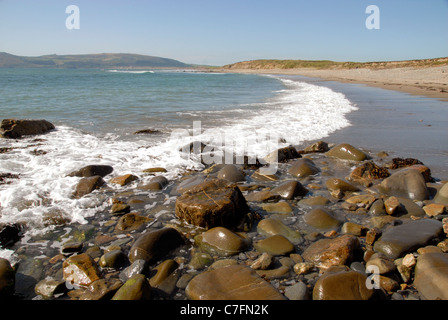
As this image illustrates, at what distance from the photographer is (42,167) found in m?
6.11

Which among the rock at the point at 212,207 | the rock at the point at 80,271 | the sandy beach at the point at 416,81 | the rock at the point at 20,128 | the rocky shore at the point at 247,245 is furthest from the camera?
the sandy beach at the point at 416,81

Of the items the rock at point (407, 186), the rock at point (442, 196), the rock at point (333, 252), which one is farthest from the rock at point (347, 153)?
the rock at point (333, 252)

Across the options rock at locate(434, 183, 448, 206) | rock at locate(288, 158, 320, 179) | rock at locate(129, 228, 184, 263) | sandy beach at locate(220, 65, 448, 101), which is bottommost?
rock at locate(129, 228, 184, 263)

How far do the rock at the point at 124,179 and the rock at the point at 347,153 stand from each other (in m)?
4.69

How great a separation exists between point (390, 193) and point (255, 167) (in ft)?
8.74

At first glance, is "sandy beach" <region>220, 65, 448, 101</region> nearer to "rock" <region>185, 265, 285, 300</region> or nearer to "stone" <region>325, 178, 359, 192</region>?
"stone" <region>325, 178, 359, 192</region>

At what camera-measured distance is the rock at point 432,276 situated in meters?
2.46

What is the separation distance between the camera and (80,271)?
→ 2.84 m

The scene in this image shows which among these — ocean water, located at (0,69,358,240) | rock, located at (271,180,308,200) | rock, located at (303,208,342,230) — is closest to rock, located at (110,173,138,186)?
ocean water, located at (0,69,358,240)

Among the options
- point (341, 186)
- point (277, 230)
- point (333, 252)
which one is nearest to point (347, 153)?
point (341, 186)

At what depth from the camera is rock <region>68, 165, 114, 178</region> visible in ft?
18.6

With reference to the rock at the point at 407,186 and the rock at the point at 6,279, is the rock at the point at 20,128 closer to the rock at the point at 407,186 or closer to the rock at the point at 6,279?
the rock at the point at 6,279

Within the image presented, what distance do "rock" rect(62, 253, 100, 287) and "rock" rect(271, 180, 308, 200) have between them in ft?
9.91
